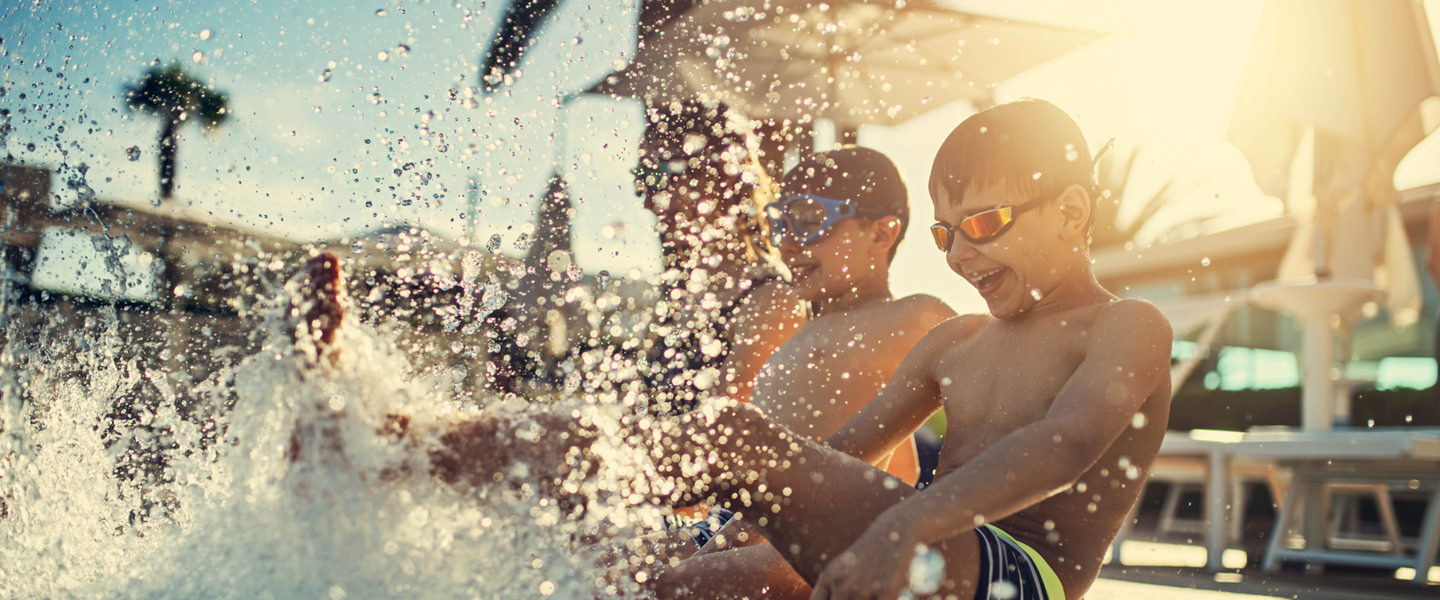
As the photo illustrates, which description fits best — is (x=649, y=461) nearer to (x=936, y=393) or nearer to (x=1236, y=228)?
A: (x=936, y=393)

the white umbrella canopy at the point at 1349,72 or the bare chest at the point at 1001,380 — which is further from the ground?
the white umbrella canopy at the point at 1349,72

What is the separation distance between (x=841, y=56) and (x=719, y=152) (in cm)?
170

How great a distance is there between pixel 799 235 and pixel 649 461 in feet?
4.54

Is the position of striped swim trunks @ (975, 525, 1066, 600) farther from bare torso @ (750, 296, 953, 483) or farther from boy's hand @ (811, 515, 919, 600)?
bare torso @ (750, 296, 953, 483)

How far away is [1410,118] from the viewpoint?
561 centimetres

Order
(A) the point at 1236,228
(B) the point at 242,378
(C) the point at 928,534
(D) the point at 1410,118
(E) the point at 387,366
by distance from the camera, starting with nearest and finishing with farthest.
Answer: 1. (C) the point at 928,534
2. (E) the point at 387,366
3. (B) the point at 242,378
4. (D) the point at 1410,118
5. (A) the point at 1236,228

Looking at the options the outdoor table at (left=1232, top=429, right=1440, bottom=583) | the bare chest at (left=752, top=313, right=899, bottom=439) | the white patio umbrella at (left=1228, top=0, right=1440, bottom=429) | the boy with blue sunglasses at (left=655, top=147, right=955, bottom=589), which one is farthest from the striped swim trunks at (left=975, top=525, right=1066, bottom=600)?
the white patio umbrella at (left=1228, top=0, right=1440, bottom=429)

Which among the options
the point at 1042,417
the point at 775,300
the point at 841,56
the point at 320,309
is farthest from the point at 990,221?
the point at 841,56

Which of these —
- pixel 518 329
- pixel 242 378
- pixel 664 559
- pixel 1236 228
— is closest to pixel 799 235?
pixel 518 329

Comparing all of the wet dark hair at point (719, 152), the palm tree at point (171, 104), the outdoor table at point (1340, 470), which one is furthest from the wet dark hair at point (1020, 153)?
the outdoor table at point (1340, 470)

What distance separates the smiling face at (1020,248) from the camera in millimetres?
1654

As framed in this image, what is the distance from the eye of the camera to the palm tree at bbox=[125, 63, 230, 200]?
256 centimetres

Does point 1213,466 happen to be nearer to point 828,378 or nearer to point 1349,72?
point 1349,72

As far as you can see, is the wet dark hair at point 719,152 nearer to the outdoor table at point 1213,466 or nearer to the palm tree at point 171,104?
the palm tree at point 171,104
